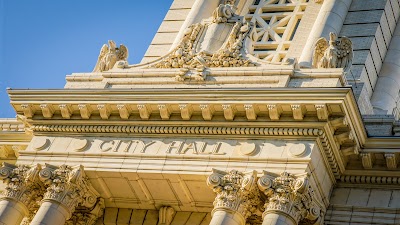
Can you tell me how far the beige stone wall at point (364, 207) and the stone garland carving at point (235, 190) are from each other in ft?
8.08

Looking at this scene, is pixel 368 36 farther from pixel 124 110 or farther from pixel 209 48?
pixel 124 110

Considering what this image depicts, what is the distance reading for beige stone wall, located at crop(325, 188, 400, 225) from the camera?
1110 inches

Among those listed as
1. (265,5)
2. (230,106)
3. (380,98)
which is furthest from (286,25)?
(230,106)

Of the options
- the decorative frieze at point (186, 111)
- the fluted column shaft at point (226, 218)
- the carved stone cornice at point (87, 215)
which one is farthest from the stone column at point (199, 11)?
the fluted column shaft at point (226, 218)

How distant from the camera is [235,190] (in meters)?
27.8

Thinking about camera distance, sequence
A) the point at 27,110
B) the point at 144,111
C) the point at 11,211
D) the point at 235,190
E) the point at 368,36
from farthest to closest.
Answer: the point at 368,36 < the point at 27,110 < the point at 11,211 < the point at 144,111 < the point at 235,190

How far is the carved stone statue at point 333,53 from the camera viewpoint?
1207 inches

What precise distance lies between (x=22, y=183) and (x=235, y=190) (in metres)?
6.92

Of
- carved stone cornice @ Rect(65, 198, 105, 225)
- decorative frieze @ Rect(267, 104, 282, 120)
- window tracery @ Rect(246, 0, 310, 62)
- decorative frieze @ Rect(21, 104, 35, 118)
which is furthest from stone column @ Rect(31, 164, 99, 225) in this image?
window tracery @ Rect(246, 0, 310, 62)

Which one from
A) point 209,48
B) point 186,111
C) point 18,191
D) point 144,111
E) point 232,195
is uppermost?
point 209,48

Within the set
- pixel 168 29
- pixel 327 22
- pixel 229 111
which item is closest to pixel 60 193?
pixel 229 111

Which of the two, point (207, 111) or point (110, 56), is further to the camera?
point (110, 56)

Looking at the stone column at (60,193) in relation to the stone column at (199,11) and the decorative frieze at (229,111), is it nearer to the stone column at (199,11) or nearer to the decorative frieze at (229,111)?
the decorative frieze at (229,111)

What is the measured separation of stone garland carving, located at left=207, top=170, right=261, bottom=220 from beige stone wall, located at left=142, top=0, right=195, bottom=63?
950cm
